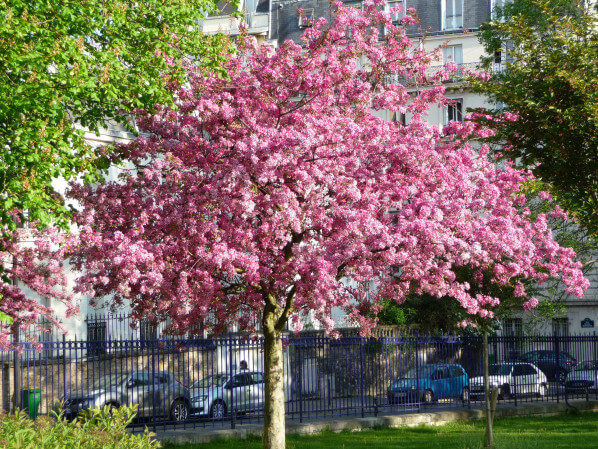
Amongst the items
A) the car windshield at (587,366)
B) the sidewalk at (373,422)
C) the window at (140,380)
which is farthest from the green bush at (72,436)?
the car windshield at (587,366)

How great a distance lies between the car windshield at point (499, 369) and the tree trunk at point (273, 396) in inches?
457

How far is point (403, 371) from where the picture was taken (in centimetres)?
2311

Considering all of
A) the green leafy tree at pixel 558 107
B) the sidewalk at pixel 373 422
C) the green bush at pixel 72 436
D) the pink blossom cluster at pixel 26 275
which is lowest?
the sidewalk at pixel 373 422

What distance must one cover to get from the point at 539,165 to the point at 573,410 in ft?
49.3

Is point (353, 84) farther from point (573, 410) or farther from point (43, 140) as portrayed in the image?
point (573, 410)

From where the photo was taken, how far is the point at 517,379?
25609 mm

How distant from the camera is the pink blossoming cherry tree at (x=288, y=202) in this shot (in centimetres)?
1455

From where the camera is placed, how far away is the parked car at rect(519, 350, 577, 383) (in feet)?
85.6

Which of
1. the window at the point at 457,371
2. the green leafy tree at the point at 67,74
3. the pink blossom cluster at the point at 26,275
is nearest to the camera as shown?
the green leafy tree at the point at 67,74

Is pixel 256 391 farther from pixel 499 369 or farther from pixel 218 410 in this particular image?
pixel 499 369

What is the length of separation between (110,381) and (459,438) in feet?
27.8

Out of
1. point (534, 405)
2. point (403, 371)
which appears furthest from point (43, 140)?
point (534, 405)

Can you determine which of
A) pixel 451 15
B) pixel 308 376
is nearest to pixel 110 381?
pixel 308 376

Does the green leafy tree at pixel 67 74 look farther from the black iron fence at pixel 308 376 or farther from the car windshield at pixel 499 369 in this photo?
the car windshield at pixel 499 369
